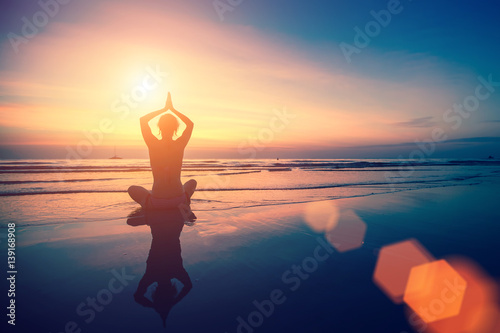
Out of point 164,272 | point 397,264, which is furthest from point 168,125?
point 397,264

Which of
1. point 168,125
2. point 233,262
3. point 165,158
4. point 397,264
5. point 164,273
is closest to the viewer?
point 164,273

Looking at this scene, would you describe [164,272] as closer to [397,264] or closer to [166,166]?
[166,166]

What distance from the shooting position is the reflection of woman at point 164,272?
2949 millimetres

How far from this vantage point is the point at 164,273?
144 inches

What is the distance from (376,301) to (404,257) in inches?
66.1

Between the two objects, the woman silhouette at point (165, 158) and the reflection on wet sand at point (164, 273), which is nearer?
the reflection on wet sand at point (164, 273)

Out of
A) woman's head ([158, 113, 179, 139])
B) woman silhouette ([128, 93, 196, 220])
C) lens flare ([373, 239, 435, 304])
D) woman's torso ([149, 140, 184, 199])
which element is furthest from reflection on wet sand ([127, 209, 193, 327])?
lens flare ([373, 239, 435, 304])

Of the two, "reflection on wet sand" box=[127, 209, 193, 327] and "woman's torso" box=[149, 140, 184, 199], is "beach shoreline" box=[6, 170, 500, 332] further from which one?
"woman's torso" box=[149, 140, 184, 199]

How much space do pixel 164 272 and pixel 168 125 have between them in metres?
3.86

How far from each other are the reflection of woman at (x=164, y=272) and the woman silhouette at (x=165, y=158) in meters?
0.97

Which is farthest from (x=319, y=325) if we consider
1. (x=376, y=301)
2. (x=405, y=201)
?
(x=405, y=201)

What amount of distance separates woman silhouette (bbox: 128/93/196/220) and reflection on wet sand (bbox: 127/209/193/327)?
2.65ft

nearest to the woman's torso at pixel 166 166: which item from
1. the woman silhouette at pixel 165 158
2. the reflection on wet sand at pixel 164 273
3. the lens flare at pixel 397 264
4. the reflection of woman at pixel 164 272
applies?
the woman silhouette at pixel 165 158

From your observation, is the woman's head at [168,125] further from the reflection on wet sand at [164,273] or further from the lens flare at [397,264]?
the lens flare at [397,264]
